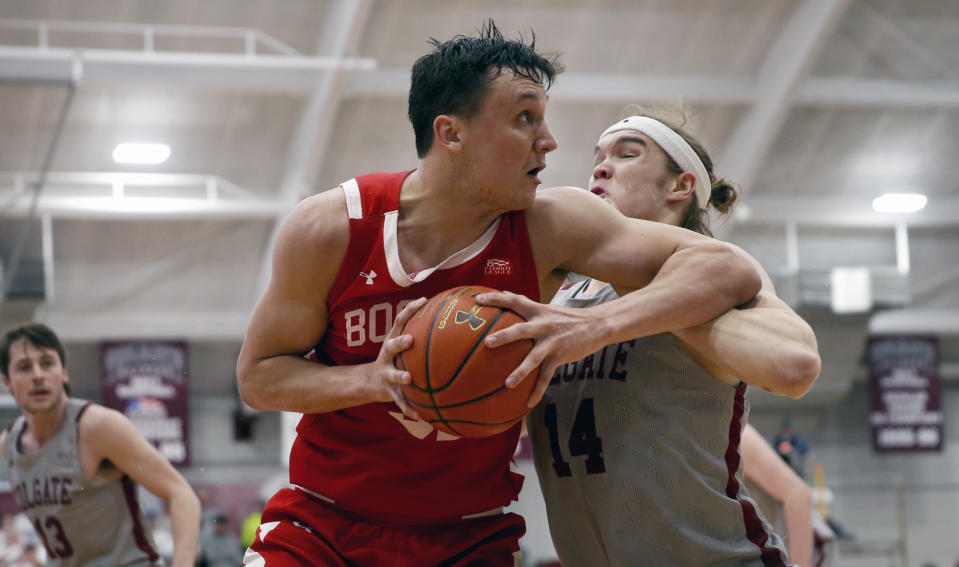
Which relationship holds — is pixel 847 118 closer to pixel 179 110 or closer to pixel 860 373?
pixel 860 373

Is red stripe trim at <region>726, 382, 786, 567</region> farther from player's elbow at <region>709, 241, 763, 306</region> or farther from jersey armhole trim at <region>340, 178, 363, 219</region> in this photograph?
jersey armhole trim at <region>340, 178, 363, 219</region>

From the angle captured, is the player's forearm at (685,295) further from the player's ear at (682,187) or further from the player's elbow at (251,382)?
the player's elbow at (251,382)

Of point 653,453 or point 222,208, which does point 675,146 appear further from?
point 222,208

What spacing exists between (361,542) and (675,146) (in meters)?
1.51

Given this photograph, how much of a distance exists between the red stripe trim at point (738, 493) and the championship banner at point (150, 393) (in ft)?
46.2

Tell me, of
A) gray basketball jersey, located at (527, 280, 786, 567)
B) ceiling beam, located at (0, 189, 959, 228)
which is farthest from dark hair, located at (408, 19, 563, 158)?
ceiling beam, located at (0, 189, 959, 228)

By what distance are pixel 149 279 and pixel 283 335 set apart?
1369 centimetres

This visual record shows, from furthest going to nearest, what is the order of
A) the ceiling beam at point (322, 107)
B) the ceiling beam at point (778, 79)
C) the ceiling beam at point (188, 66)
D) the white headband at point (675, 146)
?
the ceiling beam at point (778, 79) → the ceiling beam at point (322, 107) → the ceiling beam at point (188, 66) → the white headband at point (675, 146)

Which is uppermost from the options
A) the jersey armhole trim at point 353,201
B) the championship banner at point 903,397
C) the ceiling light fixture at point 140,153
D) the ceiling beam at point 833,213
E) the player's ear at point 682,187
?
the ceiling light fixture at point 140,153

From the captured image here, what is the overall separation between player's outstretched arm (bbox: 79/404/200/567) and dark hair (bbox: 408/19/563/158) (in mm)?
2462

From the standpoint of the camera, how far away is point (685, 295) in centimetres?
264

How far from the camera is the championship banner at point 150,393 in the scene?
52.6ft

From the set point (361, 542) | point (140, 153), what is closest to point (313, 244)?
point (361, 542)

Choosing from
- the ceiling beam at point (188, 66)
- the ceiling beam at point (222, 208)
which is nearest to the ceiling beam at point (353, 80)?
the ceiling beam at point (188, 66)
